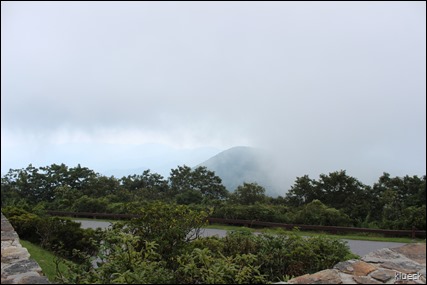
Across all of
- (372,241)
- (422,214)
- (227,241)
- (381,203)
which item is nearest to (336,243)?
(227,241)

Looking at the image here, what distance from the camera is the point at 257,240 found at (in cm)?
511

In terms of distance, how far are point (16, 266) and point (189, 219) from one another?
2.39 m

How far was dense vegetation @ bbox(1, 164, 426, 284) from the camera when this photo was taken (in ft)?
12.0

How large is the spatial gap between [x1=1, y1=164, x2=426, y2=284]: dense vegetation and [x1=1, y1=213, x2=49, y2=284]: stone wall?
46cm

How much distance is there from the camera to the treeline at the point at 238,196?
41.7ft

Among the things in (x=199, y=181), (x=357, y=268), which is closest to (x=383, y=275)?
(x=357, y=268)

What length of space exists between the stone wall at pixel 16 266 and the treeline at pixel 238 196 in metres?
2.03

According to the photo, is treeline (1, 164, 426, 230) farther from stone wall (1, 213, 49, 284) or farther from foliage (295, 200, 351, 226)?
stone wall (1, 213, 49, 284)

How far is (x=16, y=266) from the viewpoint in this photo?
3.22 m

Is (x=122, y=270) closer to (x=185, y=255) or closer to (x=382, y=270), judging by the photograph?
(x=185, y=255)

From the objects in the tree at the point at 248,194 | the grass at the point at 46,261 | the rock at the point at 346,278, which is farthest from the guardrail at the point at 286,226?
the rock at the point at 346,278

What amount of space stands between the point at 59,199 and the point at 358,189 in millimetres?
17122

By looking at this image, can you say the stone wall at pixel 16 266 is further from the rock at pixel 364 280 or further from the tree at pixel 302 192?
the tree at pixel 302 192

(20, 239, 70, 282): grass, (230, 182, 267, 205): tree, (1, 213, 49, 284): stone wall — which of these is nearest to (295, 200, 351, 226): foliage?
(230, 182, 267, 205): tree
